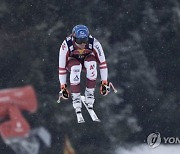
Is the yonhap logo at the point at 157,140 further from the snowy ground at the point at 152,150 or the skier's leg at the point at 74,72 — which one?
the skier's leg at the point at 74,72

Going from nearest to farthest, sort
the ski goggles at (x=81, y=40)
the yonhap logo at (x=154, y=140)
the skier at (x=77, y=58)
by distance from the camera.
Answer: the ski goggles at (x=81, y=40) < the skier at (x=77, y=58) < the yonhap logo at (x=154, y=140)

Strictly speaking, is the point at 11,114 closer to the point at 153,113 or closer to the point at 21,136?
the point at 21,136

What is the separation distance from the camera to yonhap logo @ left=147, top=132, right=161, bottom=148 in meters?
13.6

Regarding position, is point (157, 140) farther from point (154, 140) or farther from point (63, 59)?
point (63, 59)

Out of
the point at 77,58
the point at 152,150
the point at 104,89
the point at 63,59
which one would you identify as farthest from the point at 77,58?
the point at 152,150

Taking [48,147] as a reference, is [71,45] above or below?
above

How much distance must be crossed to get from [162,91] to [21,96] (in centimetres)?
307

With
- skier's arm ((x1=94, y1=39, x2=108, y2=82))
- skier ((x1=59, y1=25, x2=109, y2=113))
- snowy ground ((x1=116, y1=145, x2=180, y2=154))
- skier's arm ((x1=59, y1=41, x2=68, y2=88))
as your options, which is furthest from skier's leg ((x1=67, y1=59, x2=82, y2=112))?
snowy ground ((x1=116, y1=145, x2=180, y2=154))

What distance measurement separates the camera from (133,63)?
13.4 meters

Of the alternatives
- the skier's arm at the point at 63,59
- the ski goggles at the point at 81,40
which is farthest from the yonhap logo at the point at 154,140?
the ski goggles at the point at 81,40

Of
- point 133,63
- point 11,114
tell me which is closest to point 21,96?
point 11,114

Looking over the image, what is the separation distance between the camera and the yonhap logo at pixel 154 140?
1361cm

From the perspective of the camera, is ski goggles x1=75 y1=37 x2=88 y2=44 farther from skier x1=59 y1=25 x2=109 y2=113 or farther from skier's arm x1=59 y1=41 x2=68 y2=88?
skier's arm x1=59 y1=41 x2=68 y2=88

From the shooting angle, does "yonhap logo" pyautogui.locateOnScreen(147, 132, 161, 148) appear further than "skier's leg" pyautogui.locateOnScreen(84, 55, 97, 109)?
Yes
